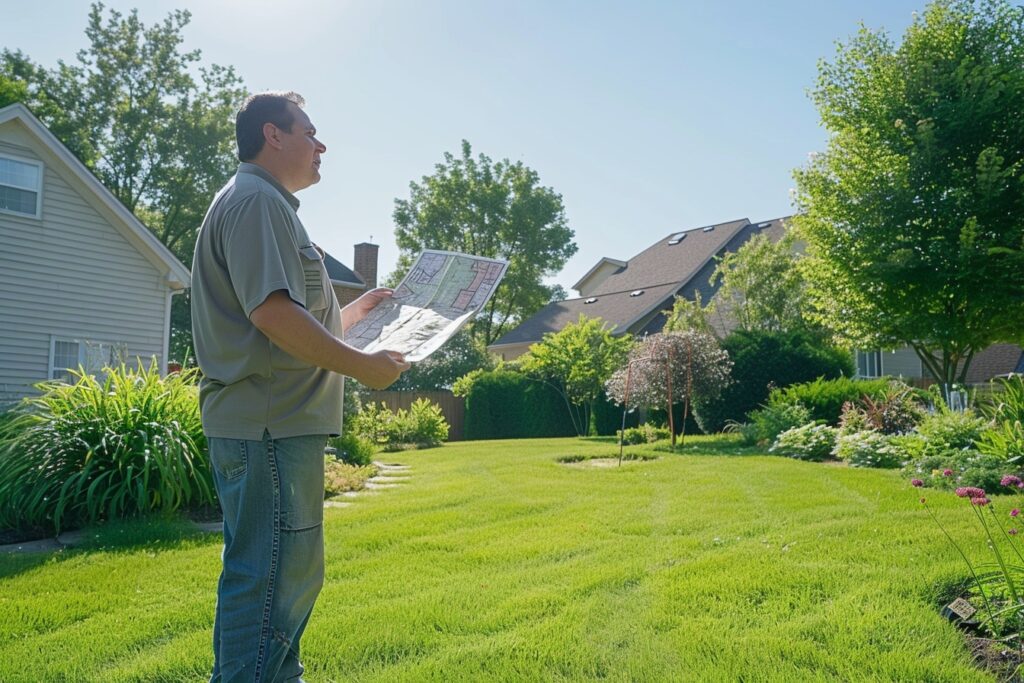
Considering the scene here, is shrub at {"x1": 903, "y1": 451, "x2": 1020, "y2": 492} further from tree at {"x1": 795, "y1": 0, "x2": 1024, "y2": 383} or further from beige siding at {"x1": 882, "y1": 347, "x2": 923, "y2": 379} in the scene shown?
beige siding at {"x1": 882, "y1": 347, "x2": 923, "y2": 379}

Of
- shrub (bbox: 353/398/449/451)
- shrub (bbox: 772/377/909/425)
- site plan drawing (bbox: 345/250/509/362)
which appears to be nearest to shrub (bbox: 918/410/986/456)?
shrub (bbox: 772/377/909/425)

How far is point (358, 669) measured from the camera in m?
2.95

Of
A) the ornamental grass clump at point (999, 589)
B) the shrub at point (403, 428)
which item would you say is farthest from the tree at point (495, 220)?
the ornamental grass clump at point (999, 589)

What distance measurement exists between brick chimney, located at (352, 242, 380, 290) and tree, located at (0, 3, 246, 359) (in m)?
5.76

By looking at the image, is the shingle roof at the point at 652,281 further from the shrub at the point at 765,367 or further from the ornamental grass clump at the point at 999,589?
the ornamental grass clump at the point at 999,589

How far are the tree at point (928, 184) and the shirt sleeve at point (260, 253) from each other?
12.4 meters

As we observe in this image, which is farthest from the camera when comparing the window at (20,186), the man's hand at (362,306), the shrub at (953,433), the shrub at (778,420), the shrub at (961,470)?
the window at (20,186)

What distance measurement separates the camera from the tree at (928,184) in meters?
12.6

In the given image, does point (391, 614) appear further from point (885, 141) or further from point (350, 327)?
point (885, 141)

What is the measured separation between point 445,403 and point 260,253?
21953 millimetres

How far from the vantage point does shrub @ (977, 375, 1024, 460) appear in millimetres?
7738

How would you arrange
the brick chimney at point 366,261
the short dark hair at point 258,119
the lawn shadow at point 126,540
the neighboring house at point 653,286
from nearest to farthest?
the short dark hair at point 258,119
the lawn shadow at point 126,540
the neighboring house at point 653,286
the brick chimney at point 366,261

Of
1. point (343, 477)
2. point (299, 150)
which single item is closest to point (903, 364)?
point (343, 477)

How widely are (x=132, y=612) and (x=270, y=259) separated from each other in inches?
109
